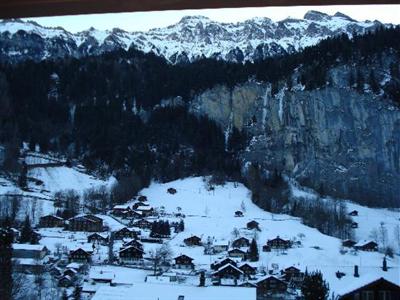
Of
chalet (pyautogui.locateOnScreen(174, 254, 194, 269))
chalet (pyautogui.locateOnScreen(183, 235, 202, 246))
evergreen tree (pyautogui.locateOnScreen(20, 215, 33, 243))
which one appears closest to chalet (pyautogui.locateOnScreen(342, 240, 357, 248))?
chalet (pyautogui.locateOnScreen(183, 235, 202, 246))

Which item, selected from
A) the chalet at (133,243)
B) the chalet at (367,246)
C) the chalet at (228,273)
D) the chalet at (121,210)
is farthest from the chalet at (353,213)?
the chalet at (121,210)

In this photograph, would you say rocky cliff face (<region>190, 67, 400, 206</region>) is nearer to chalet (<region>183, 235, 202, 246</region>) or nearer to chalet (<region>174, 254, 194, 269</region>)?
chalet (<region>183, 235, 202, 246</region>)

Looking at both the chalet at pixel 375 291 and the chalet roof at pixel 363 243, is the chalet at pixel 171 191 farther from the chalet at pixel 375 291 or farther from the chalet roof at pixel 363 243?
the chalet at pixel 375 291

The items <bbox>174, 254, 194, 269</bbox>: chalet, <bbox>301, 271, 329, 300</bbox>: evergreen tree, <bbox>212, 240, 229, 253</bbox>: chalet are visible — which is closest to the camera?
<bbox>301, 271, 329, 300</bbox>: evergreen tree

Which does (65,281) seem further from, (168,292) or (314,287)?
(314,287)

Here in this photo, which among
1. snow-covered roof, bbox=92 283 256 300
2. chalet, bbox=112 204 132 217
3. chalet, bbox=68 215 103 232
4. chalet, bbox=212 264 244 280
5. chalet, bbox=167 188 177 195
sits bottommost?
snow-covered roof, bbox=92 283 256 300

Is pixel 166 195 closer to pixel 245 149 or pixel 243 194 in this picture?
pixel 243 194

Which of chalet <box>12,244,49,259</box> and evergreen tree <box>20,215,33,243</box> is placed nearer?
chalet <box>12,244,49,259</box>

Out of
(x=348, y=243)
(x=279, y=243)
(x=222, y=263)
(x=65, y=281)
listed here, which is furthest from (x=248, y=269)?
(x=65, y=281)
